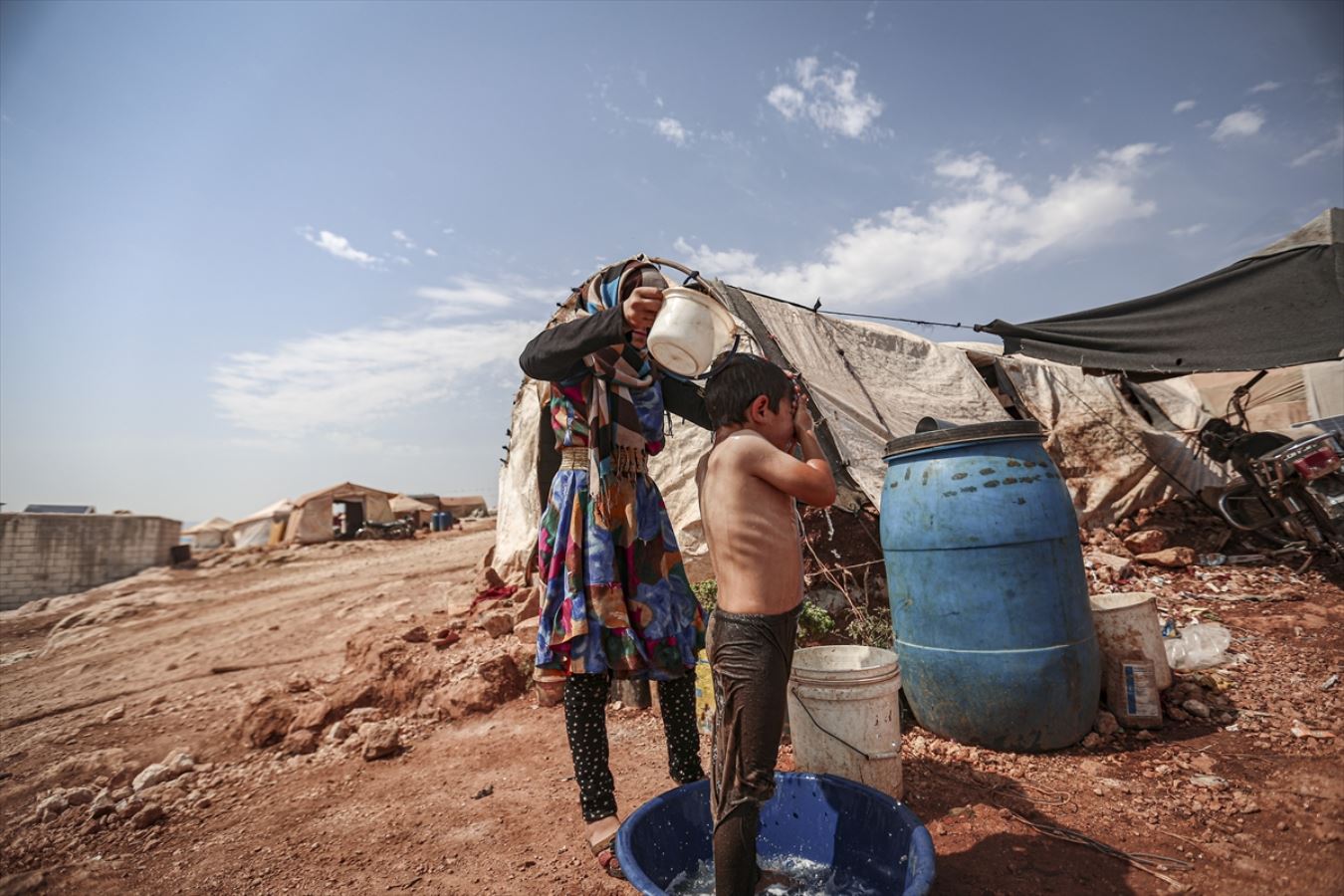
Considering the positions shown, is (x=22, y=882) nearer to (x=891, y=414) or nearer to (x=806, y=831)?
(x=806, y=831)

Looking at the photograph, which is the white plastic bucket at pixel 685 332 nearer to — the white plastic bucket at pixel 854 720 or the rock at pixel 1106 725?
the white plastic bucket at pixel 854 720

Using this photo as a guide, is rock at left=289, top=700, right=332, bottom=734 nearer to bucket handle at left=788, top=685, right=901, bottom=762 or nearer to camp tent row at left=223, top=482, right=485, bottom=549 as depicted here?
bucket handle at left=788, top=685, right=901, bottom=762

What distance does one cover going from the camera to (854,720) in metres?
2.36

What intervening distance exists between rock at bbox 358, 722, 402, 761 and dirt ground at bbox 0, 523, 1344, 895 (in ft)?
0.04

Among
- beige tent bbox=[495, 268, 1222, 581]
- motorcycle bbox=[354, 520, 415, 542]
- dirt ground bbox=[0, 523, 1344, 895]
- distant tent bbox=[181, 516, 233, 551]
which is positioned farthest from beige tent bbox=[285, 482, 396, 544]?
dirt ground bbox=[0, 523, 1344, 895]

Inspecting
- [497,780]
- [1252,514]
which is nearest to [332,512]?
[497,780]

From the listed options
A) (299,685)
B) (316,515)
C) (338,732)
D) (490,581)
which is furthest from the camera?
(316,515)

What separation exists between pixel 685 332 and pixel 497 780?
243 centimetres

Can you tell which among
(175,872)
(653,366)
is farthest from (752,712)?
(175,872)

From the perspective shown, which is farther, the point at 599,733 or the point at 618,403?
the point at 618,403

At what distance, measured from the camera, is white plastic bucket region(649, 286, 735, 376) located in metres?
1.77

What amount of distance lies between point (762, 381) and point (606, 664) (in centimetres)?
106

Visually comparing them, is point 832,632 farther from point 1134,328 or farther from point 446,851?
point 1134,328

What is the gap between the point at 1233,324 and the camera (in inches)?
215
